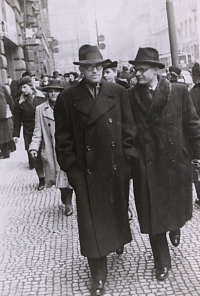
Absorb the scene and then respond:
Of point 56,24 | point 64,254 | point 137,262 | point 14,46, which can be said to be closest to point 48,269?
point 64,254

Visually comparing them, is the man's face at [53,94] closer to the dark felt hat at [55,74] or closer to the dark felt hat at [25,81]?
the dark felt hat at [55,74]

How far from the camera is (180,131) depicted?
4152mm

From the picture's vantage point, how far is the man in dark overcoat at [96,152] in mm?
3908

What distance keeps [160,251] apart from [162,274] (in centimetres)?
18

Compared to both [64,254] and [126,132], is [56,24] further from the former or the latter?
[64,254]

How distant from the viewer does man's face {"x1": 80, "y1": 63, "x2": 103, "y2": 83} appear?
3.89 meters

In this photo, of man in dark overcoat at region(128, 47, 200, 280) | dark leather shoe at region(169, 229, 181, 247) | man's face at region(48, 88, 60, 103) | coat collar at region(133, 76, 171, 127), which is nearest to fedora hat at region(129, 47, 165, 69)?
man in dark overcoat at region(128, 47, 200, 280)

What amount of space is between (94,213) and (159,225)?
542mm

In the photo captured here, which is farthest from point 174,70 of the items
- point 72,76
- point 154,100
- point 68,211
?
point 154,100

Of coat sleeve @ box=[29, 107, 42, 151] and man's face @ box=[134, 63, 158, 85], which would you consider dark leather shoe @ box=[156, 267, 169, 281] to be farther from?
coat sleeve @ box=[29, 107, 42, 151]

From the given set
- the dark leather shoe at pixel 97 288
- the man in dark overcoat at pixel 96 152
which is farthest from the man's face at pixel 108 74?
the dark leather shoe at pixel 97 288

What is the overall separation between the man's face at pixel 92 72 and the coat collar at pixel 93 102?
0.08m

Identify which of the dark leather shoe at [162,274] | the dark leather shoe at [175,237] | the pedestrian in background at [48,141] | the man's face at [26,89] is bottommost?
the dark leather shoe at [162,274]

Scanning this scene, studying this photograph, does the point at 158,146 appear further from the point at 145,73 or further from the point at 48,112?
the point at 48,112
